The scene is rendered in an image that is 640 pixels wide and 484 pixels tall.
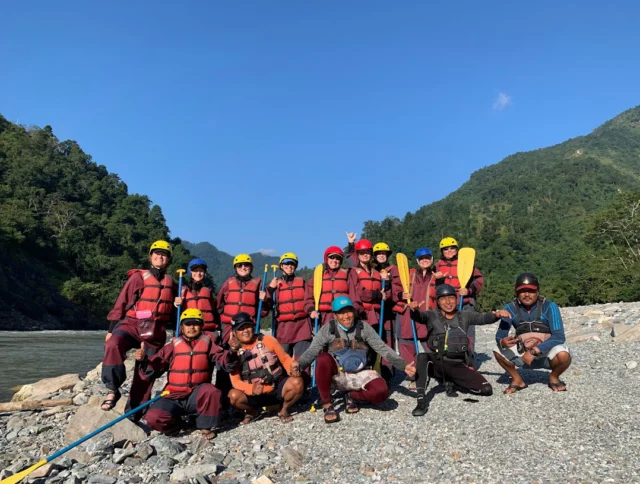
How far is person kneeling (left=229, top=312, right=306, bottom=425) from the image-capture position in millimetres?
5867

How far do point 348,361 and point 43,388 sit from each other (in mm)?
8465

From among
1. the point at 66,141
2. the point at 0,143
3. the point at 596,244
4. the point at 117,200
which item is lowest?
the point at 596,244

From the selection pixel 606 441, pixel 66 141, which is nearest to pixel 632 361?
pixel 606 441

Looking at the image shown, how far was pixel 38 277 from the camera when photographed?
174ft

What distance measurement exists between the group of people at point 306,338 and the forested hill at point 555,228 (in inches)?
892

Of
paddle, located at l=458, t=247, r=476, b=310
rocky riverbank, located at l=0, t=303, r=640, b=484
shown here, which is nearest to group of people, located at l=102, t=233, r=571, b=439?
paddle, located at l=458, t=247, r=476, b=310

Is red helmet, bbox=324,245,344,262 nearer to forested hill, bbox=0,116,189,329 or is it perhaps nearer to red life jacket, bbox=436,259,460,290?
red life jacket, bbox=436,259,460,290

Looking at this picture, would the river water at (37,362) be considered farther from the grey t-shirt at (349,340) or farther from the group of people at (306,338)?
the grey t-shirt at (349,340)

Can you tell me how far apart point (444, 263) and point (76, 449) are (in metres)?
5.96

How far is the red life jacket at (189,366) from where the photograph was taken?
231 inches

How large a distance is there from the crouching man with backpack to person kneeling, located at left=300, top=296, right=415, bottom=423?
2.13ft

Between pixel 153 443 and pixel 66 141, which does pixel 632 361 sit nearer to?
pixel 153 443

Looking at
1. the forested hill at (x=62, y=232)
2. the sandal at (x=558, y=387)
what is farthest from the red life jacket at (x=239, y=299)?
the forested hill at (x=62, y=232)

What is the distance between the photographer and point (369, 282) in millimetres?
7676
